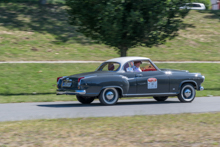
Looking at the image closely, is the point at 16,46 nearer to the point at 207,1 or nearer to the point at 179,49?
the point at 179,49

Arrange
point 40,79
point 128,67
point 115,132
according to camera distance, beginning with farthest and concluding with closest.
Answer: point 40,79, point 128,67, point 115,132

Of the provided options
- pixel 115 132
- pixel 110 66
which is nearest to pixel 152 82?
pixel 110 66

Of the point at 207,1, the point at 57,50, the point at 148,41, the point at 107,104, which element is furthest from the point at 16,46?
the point at 207,1

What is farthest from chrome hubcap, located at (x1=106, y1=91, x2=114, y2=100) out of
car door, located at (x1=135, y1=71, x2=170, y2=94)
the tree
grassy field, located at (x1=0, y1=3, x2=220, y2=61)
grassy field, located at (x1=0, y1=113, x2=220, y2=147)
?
grassy field, located at (x1=0, y1=3, x2=220, y2=61)

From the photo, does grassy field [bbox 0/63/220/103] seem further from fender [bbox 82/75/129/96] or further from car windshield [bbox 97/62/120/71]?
fender [bbox 82/75/129/96]

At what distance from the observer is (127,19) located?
47.6 ft

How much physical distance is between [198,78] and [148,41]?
12.2 ft

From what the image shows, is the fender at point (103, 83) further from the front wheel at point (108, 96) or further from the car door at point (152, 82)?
the car door at point (152, 82)

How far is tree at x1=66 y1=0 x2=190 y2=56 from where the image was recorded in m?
14.4

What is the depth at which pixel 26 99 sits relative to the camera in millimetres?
13156

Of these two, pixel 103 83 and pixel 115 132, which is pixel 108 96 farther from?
pixel 115 132

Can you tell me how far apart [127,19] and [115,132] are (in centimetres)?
867

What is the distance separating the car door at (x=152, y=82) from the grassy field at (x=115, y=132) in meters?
3.33

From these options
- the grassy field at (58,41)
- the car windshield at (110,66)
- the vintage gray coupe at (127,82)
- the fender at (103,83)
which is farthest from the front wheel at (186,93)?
the grassy field at (58,41)
